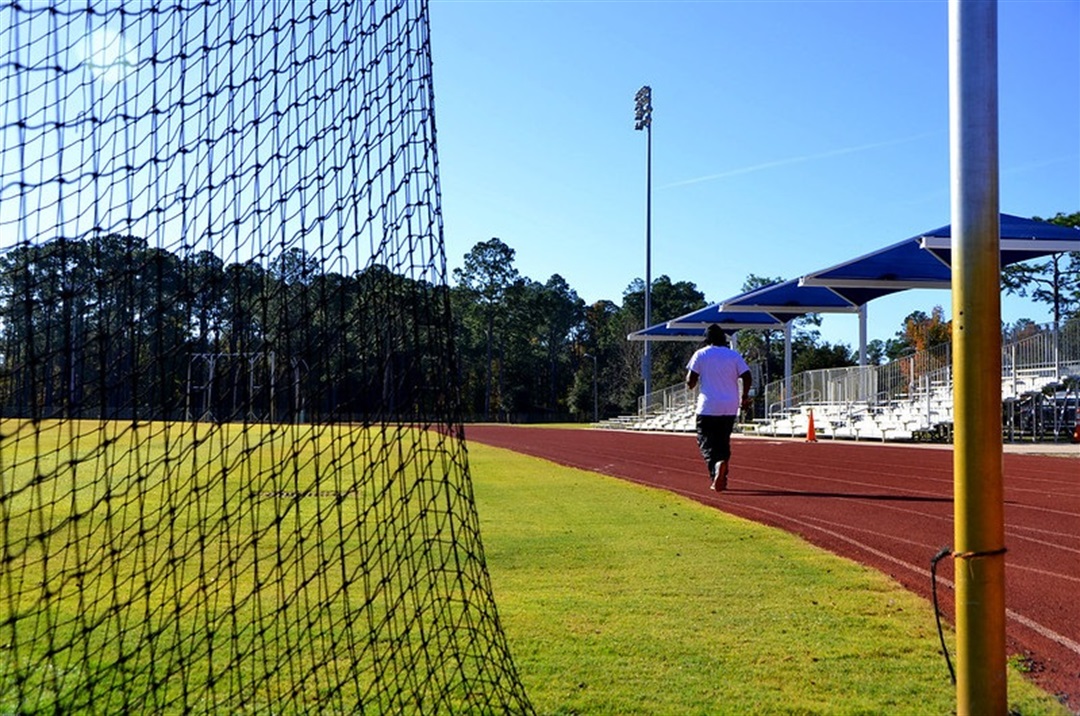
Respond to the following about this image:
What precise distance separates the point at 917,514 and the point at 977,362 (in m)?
6.01

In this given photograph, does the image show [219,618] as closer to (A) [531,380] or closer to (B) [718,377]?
(B) [718,377]

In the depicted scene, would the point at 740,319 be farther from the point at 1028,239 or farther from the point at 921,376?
the point at 1028,239

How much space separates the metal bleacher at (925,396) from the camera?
76.1 ft

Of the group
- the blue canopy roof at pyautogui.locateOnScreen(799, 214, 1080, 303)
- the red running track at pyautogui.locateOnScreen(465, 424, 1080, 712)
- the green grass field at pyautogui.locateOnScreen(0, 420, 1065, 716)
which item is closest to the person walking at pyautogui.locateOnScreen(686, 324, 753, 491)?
the red running track at pyautogui.locateOnScreen(465, 424, 1080, 712)

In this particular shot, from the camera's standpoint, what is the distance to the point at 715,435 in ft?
32.2

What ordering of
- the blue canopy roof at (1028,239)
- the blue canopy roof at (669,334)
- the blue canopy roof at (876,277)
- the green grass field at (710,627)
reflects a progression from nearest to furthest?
the green grass field at (710,627), the blue canopy roof at (1028,239), the blue canopy roof at (876,277), the blue canopy roof at (669,334)

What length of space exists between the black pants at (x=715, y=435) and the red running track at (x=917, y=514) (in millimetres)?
414

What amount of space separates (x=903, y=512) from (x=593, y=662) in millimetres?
5609

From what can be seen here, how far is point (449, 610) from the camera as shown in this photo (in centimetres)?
463

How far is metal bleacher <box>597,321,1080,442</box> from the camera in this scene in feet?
76.1

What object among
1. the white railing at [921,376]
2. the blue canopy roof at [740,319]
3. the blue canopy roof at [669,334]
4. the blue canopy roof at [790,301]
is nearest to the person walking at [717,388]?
the white railing at [921,376]

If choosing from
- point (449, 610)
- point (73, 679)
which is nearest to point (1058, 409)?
point (449, 610)

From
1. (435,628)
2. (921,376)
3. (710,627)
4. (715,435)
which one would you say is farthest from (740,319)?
(435,628)

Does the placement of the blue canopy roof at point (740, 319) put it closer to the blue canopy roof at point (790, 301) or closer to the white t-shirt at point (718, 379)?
the blue canopy roof at point (790, 301)
